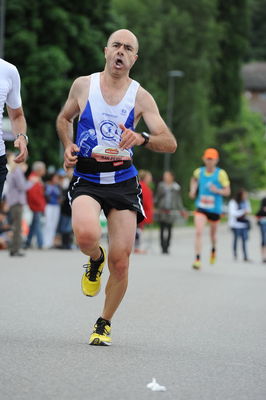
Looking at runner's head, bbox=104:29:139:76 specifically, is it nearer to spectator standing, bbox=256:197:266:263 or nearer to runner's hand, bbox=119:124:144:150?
runner's hand, bbox=119:124:144:150

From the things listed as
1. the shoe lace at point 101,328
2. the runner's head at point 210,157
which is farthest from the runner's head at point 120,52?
the runner's head at point 210,157

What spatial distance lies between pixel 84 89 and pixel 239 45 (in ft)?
257

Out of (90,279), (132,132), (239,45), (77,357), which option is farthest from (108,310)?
(239,45)

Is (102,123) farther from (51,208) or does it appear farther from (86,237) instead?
(51,208)

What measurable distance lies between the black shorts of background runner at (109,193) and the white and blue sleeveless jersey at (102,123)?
4 centimetres

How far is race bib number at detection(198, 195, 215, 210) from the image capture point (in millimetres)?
19031

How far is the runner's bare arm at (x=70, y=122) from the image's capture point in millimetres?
7824

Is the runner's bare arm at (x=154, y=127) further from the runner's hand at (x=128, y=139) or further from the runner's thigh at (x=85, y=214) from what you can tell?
the runner's thigh at (x=85, y=214)

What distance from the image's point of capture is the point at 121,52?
786 centimetres

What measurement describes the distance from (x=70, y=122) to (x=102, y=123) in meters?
0.43

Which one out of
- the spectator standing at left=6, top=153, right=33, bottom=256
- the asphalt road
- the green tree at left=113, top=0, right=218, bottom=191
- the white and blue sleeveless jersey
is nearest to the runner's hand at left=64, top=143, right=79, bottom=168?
the white and blue sleeveless jersey

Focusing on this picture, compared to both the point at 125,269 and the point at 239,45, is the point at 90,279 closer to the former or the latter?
the point at 125,269

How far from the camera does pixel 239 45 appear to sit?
8525 centimetres

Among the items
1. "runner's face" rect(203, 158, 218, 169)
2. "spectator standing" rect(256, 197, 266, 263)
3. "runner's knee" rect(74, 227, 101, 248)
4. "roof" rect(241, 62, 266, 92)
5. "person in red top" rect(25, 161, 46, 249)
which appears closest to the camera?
"runner's knee" rect(74, 227, 101, 248)
